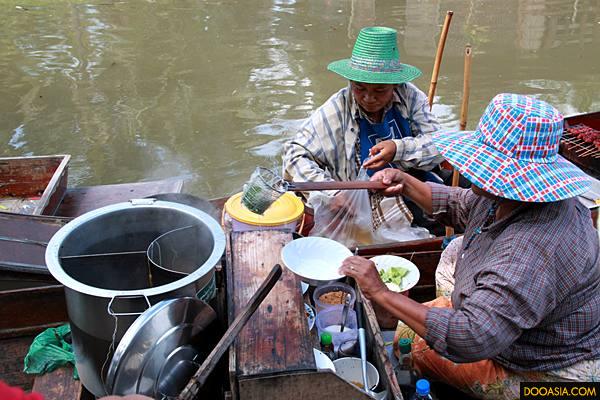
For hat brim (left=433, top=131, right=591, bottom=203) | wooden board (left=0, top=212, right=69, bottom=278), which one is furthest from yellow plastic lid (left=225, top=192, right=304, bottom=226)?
hat brim (left=433, top=131, right=591, bottom=203)

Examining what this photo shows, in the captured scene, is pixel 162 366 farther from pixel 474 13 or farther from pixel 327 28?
pixel 474 13

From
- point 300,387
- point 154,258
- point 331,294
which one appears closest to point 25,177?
point 154,258

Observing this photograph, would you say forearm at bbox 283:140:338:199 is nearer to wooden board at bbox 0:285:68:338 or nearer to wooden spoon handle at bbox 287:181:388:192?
wooden spoon handle at bbox 287:181:388:192

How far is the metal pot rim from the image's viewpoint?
195 centimetres

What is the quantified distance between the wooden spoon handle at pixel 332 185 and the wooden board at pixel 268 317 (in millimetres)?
310

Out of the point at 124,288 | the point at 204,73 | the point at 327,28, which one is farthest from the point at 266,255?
the point at 327,28

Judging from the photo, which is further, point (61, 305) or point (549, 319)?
point (61, 305)

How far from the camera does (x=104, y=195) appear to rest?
493cm

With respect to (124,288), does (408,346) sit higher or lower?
lower

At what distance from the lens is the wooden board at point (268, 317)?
2.00 meters

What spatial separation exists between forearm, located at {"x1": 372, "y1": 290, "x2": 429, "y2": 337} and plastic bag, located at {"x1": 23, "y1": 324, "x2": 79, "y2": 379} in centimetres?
165

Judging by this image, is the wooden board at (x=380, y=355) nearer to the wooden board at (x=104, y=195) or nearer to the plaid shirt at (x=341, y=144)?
the plaid shirt at (x=341, y=144)

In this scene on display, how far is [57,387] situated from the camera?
8.75 ft

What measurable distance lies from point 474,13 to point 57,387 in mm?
15688
